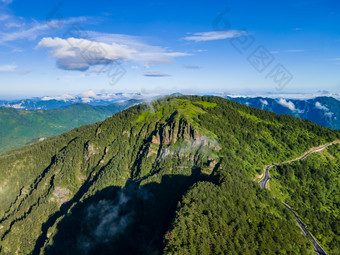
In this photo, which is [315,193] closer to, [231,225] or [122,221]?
[231,225]

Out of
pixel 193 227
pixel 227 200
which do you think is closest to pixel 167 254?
pixel 193 227

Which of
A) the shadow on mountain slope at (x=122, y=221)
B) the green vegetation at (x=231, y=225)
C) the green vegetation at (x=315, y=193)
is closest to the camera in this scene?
the green vegetation at (x=231, y=225)

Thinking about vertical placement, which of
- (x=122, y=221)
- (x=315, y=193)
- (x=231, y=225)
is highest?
(x=231, y=225)

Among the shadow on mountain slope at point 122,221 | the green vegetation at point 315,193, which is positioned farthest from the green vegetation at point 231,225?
the shadow on mountain slope at point 122,221

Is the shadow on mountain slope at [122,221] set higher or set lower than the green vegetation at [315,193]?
lower

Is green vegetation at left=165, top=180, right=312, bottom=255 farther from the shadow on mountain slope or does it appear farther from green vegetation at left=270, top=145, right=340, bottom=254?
the shadow on mountain slope

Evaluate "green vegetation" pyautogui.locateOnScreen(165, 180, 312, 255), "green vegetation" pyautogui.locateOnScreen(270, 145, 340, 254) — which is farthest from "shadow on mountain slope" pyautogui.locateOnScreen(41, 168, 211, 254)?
"green vegetation" pyautogui.locateOnScreen(270, 145, 340, 254)

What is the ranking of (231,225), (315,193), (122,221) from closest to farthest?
(231,225) < (315,193) < (122,221)

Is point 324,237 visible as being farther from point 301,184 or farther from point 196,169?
point 196,169

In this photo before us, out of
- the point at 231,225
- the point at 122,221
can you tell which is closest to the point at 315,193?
the point at 231,225

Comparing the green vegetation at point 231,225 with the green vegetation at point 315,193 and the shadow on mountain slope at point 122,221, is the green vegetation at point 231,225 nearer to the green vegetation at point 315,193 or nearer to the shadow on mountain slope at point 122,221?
the green vegetation at point 315,193
